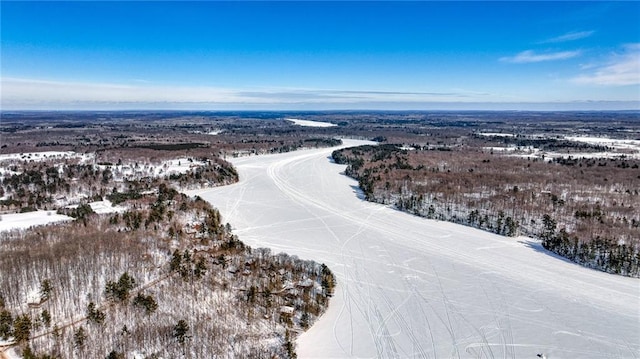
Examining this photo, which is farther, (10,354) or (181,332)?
(181,332)

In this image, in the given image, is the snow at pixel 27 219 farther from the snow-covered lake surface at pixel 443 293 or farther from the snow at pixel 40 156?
the snow at pixel 40 156

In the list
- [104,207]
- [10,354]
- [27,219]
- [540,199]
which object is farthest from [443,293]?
[27,219]

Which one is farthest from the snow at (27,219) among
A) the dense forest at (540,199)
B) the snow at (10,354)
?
the dense forest at (540,199)

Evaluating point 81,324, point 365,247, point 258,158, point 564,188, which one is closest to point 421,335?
point 365,247

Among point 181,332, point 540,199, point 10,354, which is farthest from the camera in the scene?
point 540,199

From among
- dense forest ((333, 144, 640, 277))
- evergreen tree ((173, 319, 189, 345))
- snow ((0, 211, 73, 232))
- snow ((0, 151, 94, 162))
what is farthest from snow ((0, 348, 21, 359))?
snow ((0, 151, 94, 162))

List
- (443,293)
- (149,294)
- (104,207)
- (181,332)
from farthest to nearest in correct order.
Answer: (104,207)
(443,293)
(149,294)
(181,332)

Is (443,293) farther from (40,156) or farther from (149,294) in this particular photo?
(40,156)
